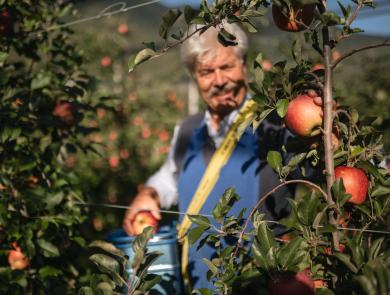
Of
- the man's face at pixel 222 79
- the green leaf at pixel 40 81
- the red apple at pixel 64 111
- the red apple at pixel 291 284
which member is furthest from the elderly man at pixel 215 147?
the red apple at pixel 291 284

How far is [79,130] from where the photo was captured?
6.26ft

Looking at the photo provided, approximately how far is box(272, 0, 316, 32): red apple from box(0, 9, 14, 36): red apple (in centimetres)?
101

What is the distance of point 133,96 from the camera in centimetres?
562

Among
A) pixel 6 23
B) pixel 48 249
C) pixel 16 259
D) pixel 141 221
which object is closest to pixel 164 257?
pixel 141 221

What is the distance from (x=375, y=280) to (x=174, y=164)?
1392 millimetres

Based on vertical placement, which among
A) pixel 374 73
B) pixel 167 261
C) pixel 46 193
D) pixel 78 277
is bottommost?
pixel 374 73

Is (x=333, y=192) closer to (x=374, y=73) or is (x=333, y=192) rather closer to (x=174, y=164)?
(x=174, y=164)

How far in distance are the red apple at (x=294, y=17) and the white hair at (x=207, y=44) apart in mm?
694

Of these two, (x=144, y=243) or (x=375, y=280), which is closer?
(x=375, y=280)

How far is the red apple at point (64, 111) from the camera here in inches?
69.9

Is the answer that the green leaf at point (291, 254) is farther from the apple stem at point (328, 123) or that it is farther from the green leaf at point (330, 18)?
the green leaf at point (330, 18)

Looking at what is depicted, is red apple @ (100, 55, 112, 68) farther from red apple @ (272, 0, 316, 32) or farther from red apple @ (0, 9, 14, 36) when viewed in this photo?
red apple @ (272, 0, 316, 32)

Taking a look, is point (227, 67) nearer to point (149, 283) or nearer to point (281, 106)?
point (281, 106)

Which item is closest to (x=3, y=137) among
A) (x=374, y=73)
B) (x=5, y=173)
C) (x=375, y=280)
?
(x=5, y=173)
